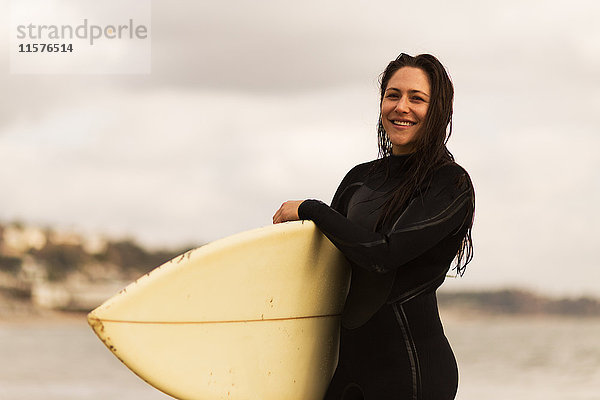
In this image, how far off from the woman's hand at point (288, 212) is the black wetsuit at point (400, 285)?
0.18ft

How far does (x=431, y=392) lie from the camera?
2203 mm

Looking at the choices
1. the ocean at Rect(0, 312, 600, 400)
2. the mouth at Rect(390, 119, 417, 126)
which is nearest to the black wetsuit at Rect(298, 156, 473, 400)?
the mouth at Rect(390, 119, 417, 126)

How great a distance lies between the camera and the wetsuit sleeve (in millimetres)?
2100

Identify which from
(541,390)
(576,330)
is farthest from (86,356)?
(576,330)

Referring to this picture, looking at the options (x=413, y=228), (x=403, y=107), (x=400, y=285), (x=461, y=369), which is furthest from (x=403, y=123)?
(x=461, y=369)

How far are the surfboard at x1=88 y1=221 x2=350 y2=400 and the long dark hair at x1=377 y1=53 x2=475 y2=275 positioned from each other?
29 centimetres

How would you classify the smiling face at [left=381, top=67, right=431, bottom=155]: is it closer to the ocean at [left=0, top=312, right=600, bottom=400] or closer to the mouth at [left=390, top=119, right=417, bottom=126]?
the mouth at [left=390, top=119, right=417, bottom=126]

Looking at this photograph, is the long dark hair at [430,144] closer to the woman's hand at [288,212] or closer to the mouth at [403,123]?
the mouth at [403,123]

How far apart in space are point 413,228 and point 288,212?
449 millimetres

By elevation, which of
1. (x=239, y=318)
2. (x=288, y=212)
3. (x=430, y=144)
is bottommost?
(x=239, y=318)

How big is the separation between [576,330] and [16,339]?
23674mm

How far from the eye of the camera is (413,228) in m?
2.10

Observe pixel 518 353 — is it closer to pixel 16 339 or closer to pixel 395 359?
pixel 16 339

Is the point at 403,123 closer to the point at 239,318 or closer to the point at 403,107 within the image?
the point at 403,107
